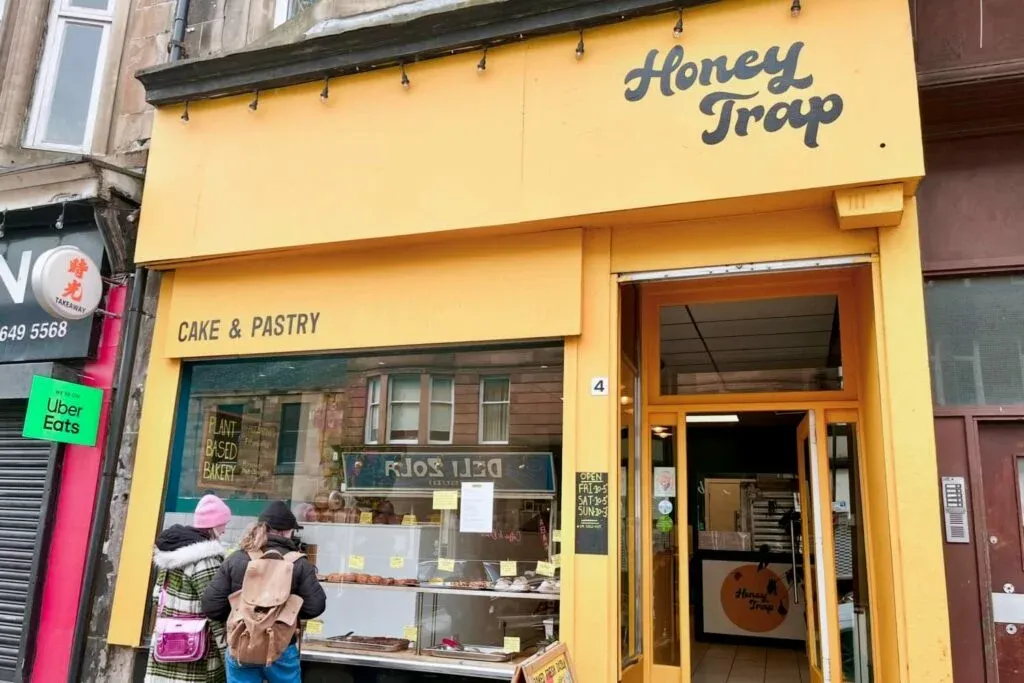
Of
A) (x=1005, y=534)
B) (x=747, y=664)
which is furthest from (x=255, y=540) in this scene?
(x=747, y=664)

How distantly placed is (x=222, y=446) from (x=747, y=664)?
6.19 metres

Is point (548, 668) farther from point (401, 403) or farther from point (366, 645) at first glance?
point (401, 403)

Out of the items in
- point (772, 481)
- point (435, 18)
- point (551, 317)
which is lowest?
point (772, 481)

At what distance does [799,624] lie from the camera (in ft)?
31.1

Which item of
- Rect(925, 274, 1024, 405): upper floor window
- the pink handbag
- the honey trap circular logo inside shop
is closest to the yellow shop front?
Rect(925, 274, 1024, 405): upper floor window

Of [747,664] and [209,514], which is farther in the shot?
[747,664]

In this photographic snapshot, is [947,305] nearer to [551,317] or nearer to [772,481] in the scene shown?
[551,317]

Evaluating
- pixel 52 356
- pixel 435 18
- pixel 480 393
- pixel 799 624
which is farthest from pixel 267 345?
pixel 799 624

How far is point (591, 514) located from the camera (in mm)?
4852

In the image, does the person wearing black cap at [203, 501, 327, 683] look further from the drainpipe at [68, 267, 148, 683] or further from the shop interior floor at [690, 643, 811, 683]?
the shop interior floor at [690, 643, 811, 683]

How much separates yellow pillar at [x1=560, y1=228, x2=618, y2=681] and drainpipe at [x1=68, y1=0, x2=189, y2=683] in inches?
150

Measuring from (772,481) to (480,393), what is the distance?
683cm

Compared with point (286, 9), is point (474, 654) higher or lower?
lower

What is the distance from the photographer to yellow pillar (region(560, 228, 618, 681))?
15.4 ft
